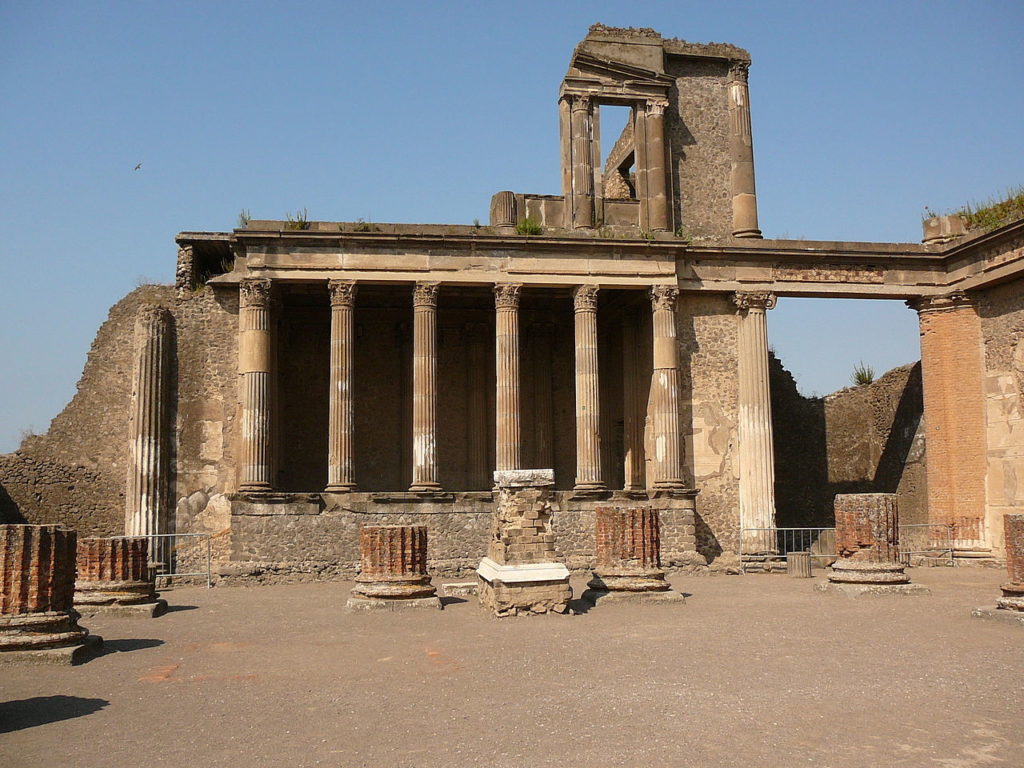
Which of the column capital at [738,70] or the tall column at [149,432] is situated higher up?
the column capital at [738,70]

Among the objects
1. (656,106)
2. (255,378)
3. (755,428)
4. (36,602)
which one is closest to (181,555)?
(255,378)

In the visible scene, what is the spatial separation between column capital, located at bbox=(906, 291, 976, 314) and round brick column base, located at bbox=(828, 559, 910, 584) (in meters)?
9.97

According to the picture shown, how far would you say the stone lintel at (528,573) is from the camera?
1308 cm

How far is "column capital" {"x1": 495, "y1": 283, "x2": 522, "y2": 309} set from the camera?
21141 millimetres

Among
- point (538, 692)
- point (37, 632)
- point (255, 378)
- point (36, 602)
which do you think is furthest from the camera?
point (255, 378)

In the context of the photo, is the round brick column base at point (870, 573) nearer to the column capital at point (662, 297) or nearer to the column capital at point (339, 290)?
the column capital at point (662, 297)

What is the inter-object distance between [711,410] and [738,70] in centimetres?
892

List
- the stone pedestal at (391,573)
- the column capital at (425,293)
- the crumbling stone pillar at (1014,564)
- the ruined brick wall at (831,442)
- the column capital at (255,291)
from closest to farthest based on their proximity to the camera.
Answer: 1. the crumbling stone pillar at (1014,564)
2. the stone pedestal at (391,573)
3. the column capital at (255,291)
4. the column capital at (425,293)
5. the ruined brick wall at (831,442)

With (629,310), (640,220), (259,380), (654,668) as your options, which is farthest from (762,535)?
(654,668)

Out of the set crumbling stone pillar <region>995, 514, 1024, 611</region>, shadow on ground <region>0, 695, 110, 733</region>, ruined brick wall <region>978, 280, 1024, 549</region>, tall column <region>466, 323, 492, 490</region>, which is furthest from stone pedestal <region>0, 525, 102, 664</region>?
ruined brick wall <region>978, 280, 1024, 549</region>

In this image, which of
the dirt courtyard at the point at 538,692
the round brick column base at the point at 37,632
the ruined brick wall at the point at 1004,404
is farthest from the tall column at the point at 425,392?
the ruined brick wall at the point at 1004,404

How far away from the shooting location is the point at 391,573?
13.8 meters

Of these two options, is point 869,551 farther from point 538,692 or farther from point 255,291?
point 255,291

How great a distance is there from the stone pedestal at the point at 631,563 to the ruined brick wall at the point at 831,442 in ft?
46.0
